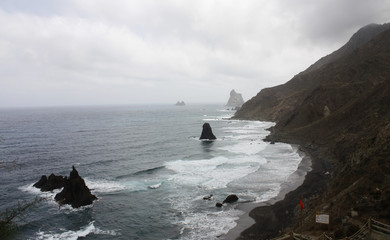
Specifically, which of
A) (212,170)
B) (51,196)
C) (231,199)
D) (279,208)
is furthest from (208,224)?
(51,196)

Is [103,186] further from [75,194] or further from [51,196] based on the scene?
[51,196]

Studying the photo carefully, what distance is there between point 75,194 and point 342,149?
1953 inches

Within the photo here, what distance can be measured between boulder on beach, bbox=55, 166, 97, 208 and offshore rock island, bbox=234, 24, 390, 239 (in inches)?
893

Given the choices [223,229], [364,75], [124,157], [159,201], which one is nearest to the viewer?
[223,229]

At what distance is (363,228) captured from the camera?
1853cm

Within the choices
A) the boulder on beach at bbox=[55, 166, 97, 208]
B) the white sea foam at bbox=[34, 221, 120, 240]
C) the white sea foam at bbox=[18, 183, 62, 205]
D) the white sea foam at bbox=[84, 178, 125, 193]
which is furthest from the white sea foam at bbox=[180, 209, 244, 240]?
the white sea foam at bbox=[18, 183, 62, 205]

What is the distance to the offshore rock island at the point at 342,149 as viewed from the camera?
23333 mm

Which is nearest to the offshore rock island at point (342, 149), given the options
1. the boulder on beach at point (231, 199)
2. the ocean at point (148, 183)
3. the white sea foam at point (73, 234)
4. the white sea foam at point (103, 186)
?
the boulder on beach at point (231, 199)

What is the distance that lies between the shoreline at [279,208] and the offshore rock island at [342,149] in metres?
0.11

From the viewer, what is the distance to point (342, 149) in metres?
54.5

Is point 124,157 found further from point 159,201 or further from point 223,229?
point 223,229

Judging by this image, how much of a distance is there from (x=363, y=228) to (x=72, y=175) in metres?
36.8

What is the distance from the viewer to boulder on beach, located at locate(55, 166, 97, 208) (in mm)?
38125

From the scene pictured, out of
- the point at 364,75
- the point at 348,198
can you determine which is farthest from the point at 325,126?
the point at 348,198
